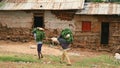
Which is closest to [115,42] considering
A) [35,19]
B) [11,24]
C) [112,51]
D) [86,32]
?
[112,51]

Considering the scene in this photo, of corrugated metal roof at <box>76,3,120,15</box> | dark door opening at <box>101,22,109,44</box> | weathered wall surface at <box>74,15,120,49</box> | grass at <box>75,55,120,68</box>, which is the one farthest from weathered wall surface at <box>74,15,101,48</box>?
grass at <box>75,55,120,68</box>

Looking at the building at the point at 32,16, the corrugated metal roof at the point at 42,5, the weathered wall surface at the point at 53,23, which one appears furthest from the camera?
the weathered wall surface at the point at 53,23

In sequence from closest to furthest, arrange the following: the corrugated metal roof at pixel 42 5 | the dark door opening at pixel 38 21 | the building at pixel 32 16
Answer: the corrugated metal roof at pixel 42 5 → the building at pixel 32 16 → the dark door opening at pixel 38 21

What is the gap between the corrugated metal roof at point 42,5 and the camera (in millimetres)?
24719

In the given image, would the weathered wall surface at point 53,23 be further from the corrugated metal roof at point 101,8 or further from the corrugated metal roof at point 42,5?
the corrugated metal roof at point 101,8

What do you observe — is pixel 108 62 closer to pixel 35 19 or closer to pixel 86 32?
pixel 86 32

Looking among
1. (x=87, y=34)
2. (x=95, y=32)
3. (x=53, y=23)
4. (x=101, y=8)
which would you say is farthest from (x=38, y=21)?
(x=101, y=8)

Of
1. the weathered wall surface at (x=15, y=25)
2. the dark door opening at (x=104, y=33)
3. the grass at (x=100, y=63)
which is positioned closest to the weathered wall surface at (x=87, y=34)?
the dark door opening at (x=104, y=33)

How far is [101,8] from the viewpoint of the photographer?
80.6ft

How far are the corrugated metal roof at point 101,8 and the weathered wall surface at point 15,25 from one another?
4389mm

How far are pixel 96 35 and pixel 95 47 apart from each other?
0.91 m

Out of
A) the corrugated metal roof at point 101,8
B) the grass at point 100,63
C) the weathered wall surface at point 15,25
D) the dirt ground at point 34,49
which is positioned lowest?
the dirt ground at point 34,49

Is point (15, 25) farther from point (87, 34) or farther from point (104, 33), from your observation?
point (104, 33)

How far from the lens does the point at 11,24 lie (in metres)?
26.3
